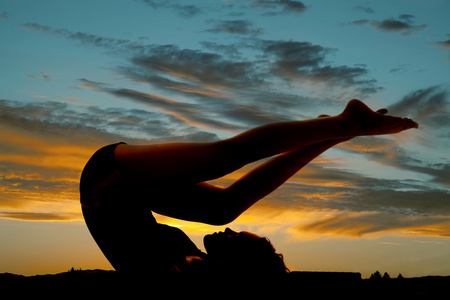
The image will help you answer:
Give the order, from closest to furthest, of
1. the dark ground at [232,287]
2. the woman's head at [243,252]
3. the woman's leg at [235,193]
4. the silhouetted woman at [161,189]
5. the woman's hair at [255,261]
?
the dark ground at [232,287] < the woman's hair at [255,261] < the woman's head at [243,252] < the silhouetted woman at [161,189] < the woman's leg at [235,193]

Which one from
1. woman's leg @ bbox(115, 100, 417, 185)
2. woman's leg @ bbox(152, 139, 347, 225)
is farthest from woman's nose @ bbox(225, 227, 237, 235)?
woman's leg @ bbox(152, 139, 347, 225)

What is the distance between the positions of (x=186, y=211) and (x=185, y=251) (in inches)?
20.9

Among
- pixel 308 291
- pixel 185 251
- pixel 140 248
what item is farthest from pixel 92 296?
pixel 308 291

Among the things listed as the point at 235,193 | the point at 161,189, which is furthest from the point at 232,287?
the point at 235,193

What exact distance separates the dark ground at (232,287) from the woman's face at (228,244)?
0.20m

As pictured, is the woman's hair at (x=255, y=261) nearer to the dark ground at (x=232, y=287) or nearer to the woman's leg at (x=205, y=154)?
the dark ground at (x=232, y=287)

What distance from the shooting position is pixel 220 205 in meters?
2.88

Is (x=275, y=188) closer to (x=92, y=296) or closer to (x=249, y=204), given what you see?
(x=249, y=204)

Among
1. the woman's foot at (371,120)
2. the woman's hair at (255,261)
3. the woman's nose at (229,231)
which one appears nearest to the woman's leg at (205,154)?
the woman's nose at (229,231)

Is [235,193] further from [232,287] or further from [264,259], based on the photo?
[232,287]

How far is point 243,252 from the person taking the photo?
2.15m

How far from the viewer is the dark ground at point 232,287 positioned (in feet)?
6.14

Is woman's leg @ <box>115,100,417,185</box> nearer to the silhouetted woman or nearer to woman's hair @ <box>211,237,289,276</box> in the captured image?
the silhouetted woman

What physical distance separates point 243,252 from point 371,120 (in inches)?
55.5
